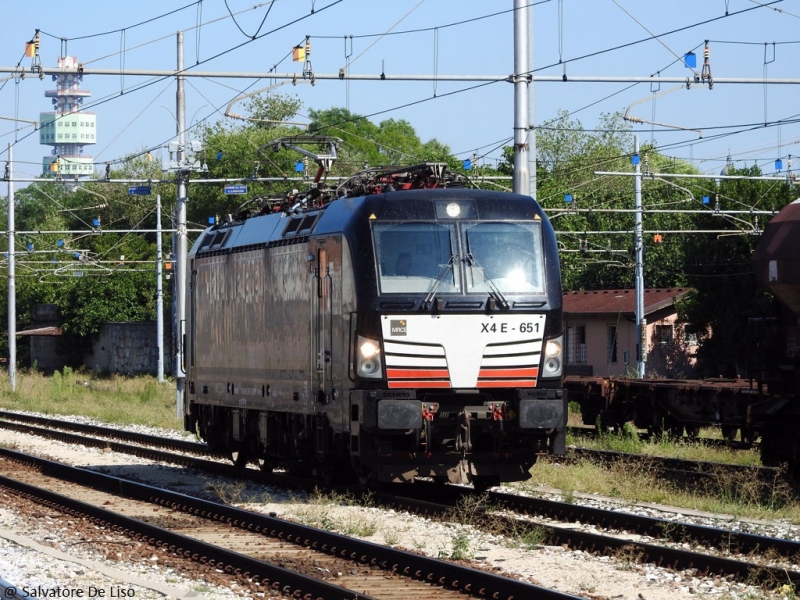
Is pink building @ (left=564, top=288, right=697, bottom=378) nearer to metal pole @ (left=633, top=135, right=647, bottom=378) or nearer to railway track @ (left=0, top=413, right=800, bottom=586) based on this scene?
metal pole @ (left=633, top=135, right=647, bottom=378)

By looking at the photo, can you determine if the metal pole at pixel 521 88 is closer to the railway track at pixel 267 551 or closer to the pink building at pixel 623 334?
the railway track at pixel 267 551

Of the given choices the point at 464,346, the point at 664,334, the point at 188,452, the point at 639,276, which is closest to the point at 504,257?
the point at 464,346

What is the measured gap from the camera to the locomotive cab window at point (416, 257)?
14.9m

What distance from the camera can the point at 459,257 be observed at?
15.1 m

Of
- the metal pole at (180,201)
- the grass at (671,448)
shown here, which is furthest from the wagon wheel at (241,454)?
the metal pole at (180,201)

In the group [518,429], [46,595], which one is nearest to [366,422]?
[518,429]

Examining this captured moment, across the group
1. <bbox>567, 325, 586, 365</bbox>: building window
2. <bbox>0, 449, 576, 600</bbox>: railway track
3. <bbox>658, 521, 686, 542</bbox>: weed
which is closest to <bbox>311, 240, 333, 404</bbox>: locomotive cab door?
<bbox>0, 449, 576, 600</bbox>: railway track

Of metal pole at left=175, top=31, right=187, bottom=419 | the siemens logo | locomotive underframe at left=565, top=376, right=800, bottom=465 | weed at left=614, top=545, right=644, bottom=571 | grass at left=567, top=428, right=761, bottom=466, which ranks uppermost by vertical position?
metal pole at left=175, top=31, right=187, bottom=419

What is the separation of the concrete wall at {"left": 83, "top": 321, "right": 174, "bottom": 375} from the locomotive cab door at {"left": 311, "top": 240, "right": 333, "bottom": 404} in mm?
48400

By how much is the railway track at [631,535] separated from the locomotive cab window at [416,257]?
2.52m

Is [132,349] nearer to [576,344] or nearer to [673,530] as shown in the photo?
[576,344]

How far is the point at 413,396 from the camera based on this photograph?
575 inches

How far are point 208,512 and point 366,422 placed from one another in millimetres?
2582

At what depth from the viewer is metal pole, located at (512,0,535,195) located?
20391mm
